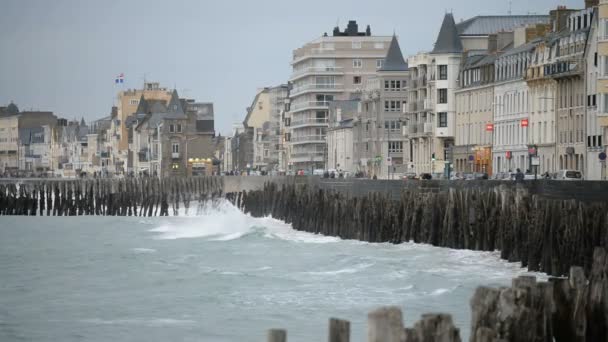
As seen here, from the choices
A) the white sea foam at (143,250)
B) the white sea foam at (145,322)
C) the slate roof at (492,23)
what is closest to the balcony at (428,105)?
the slate roof at (492,23)

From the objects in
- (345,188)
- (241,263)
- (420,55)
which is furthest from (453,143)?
(241,263)

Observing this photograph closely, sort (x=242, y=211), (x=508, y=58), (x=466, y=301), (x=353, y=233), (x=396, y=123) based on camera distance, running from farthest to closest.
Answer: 1. (x=396, y=123)
2. (x=508, y=58)
3. (x=242, y=211)
4. (x=353, y=233)
5. (x=466, y=301)

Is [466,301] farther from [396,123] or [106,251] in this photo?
[396,123]

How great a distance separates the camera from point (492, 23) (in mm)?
136375

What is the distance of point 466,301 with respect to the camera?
3762 cm

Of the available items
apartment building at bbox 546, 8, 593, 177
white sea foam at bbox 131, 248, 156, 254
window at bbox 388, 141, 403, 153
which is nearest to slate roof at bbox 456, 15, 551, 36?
window at bbox 388, 141, 403, 153

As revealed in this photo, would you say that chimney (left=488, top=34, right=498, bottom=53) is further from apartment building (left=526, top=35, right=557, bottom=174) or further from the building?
the building

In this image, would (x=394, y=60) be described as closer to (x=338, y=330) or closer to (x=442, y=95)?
(x=442, y=95)

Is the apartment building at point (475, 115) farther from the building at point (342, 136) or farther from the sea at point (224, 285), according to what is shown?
the sea at point (224, 285)

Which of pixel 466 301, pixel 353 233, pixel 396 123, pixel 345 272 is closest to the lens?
pixel 466 301

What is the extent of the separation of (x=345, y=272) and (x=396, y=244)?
10.2 meters

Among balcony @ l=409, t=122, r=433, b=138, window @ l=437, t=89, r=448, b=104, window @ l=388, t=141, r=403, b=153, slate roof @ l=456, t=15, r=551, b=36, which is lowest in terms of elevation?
window @ l=388, t=141, r=403, b=153

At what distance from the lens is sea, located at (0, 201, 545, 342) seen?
3378 centimetres

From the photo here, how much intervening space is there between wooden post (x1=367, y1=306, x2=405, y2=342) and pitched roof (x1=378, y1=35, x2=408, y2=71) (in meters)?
143
